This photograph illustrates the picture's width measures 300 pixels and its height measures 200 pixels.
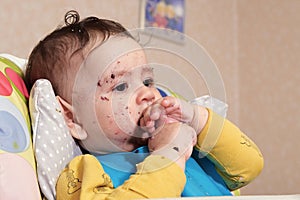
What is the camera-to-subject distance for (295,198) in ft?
1.57

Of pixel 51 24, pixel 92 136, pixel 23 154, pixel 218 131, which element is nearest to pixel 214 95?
pixel 218 131

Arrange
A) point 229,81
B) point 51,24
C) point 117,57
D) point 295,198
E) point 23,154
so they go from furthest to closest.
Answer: point 229,81 < point 51,24 < point 117,57 < point 23,154 < point 295,198

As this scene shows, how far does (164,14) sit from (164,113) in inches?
41.6

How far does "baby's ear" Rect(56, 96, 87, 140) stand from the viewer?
→ 827 millimetres

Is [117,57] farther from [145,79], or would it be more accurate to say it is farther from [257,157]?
[257,157]

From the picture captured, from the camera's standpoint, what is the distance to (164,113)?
0.79 m

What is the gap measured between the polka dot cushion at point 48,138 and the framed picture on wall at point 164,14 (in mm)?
932

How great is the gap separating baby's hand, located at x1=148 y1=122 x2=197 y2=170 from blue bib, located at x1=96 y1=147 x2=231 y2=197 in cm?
3

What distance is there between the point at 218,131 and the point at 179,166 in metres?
0.20

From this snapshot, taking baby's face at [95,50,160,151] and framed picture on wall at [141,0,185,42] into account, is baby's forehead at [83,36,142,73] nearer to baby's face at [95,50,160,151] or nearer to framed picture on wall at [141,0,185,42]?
baby's face at [95,50,160,151]

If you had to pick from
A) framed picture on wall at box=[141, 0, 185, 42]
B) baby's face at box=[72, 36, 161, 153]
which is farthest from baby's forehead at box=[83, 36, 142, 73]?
framed picture on wall at box=[141, 0, 185, 42]

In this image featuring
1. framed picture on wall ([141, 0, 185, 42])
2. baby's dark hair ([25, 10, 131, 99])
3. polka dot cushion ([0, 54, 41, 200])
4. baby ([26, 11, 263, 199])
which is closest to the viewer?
polka dot cushion ([0, 54, 41, 200])

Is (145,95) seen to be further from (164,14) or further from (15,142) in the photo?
(164,14)

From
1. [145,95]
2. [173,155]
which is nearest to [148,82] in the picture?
[145,95]
